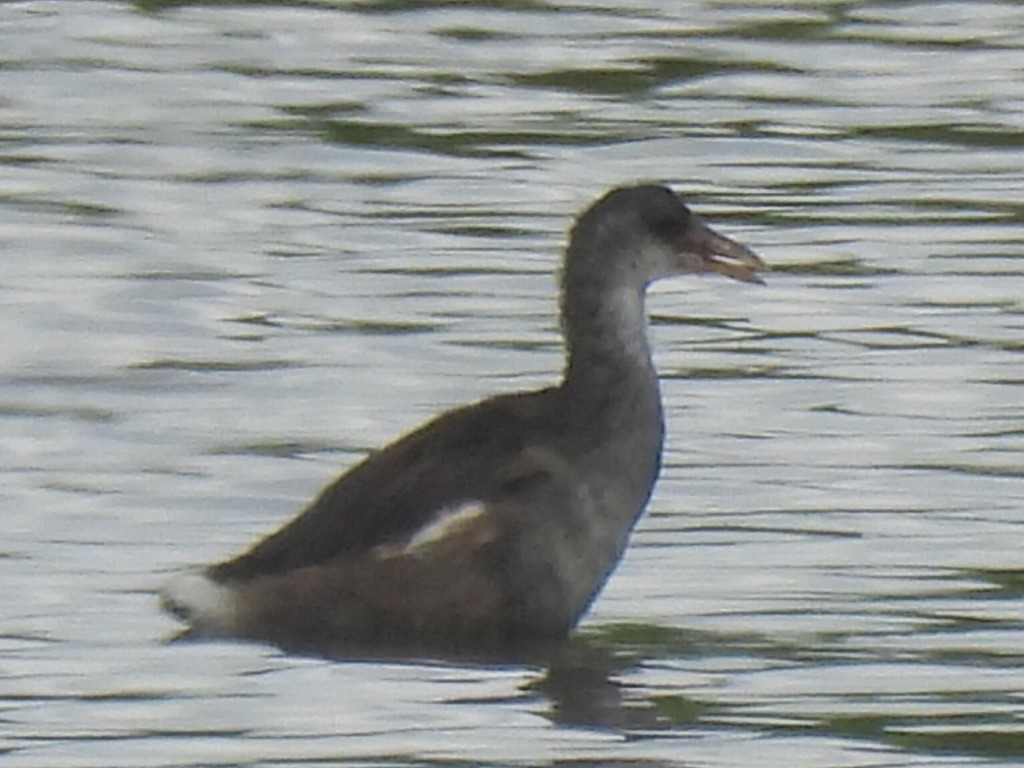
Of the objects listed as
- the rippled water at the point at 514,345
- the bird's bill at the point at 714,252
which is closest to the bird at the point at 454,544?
the rippled water at the point at 514,345

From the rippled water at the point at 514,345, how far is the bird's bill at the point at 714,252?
0.74 m

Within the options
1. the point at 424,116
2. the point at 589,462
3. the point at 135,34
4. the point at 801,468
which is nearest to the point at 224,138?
Result: the point at 424,116

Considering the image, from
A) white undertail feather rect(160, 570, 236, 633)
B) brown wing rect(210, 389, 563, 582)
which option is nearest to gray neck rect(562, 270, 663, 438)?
brown wing rect(210, 389, 563, 582)

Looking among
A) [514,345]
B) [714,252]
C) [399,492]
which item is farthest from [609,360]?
[514,345]

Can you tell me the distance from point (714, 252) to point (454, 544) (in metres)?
1.39

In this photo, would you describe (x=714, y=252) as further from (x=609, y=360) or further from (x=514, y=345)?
(x=514, y=345)

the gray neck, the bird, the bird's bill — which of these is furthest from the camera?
the bird's bill

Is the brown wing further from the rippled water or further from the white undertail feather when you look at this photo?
the rippled water

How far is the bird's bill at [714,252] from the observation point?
13.5 m

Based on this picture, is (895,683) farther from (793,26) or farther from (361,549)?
(793,26)

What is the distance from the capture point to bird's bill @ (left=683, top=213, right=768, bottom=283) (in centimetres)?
1352

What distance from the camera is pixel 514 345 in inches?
651

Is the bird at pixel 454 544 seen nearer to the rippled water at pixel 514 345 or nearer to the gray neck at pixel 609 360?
the gray neck at pixel 609 360

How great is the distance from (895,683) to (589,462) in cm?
132
